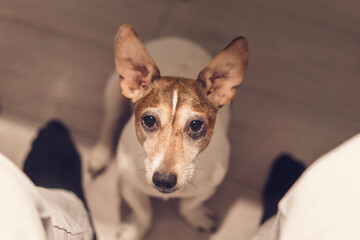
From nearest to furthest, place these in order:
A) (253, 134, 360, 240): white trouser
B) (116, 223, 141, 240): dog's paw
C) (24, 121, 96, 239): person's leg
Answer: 1. (253, 134, 360, 240): white trouser
2. (24, 121, 96, 239): person's leg
3. (116, 223, 141, 240): dog's paw

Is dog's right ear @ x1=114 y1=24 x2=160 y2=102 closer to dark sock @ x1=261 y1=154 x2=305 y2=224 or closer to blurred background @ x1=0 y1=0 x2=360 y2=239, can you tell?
blurred background @ x1=0 y1=0 x2=360 y2=239

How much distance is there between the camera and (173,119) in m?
1.10

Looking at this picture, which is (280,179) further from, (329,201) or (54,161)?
(54,161)

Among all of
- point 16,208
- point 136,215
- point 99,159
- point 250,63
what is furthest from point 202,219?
point 16,208

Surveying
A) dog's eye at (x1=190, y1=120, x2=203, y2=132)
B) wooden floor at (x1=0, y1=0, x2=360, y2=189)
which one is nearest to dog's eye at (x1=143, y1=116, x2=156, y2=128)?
dog's eye at (x1=190, y1=120, x2=203, y2=132)

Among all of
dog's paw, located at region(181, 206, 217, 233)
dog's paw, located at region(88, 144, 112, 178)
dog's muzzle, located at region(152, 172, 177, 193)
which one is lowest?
dog's paw, located at region(181, 206, 217, 233)

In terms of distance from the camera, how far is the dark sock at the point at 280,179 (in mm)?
1669

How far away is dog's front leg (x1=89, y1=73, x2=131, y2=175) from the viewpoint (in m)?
1.65

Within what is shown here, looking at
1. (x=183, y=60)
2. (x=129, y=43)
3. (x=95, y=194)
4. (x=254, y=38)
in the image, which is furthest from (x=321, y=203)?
(x=254, y=38)

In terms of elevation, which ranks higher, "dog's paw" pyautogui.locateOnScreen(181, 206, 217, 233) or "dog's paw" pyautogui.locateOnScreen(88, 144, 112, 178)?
"dog's paw" pyautogui.locateOnScreen(88, 144, 112, 178)

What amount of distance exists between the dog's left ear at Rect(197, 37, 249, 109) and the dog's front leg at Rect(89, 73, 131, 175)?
548 millimetres

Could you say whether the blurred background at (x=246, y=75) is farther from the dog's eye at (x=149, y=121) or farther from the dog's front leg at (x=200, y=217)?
the dog's eye at (x=149, y=121)

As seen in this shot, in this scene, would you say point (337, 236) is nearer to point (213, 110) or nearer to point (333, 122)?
point (213, 110)

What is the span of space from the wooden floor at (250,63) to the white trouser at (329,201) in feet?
3.05
